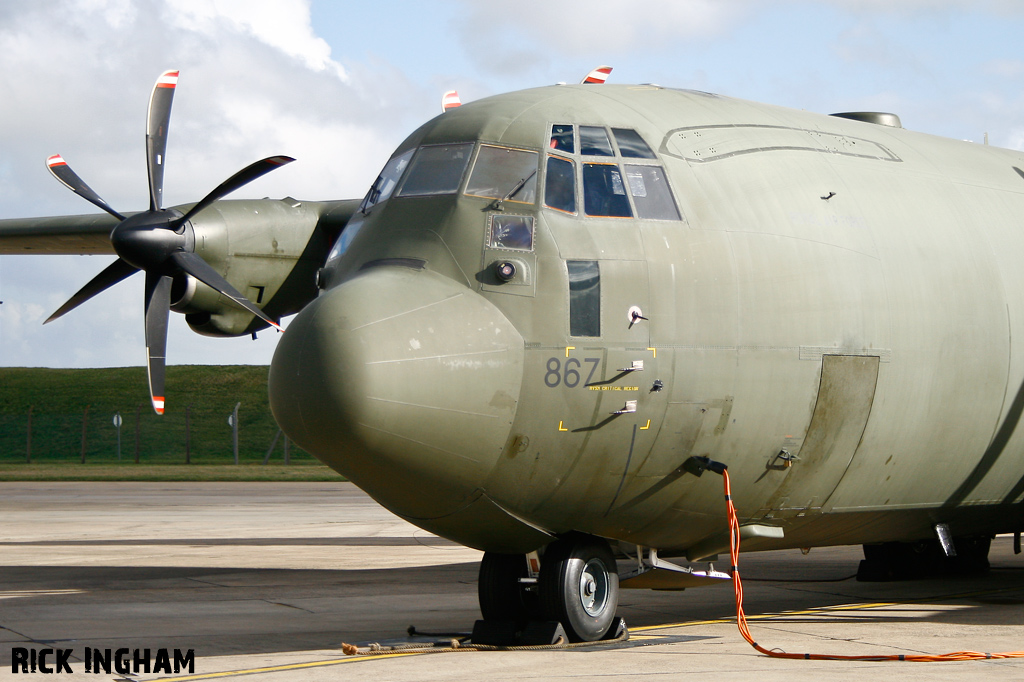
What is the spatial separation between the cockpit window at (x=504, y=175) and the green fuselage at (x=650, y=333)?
0.8 inches

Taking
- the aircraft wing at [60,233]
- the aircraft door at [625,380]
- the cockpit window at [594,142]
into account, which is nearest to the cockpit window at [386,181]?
the cockpit window at [594,142]

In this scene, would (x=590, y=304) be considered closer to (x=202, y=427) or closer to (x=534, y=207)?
(x=534, y=207)

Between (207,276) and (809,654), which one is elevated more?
(207,276)

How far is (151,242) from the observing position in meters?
14.5

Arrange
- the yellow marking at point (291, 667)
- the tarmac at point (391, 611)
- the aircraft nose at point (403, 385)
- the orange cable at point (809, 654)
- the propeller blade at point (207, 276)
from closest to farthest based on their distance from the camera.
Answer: the aircraft nose at point (403, 385), the yellow marking at point (291, 667), the tarmac at point (391, 611), the orange cable at point (809, 654), the propeller blade at point (207, 276)

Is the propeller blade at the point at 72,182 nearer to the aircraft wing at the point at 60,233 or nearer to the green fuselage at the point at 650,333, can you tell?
the aircraft wing at the point at 60,233

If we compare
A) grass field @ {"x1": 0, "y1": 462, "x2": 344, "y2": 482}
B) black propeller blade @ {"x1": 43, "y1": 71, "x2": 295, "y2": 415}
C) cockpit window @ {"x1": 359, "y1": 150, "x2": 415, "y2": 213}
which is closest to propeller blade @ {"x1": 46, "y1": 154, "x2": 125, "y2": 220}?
black propeller blade @ {"x1": 43, "y1": 71, "x2": 295, "y2": 415}

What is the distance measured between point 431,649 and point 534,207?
353cm

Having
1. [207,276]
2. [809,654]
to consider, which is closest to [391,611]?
[207,276]

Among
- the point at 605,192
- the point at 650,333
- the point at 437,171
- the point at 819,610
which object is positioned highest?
the point at 437,171

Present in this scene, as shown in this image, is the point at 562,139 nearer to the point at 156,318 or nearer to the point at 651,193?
the point at 651,193

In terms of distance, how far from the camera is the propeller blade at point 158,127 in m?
15.8

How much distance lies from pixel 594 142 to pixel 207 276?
21.5 feet

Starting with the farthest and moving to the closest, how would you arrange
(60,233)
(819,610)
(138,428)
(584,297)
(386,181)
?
(138,428)
(60,233)
(819,610)
(386,181)
(584,297)
